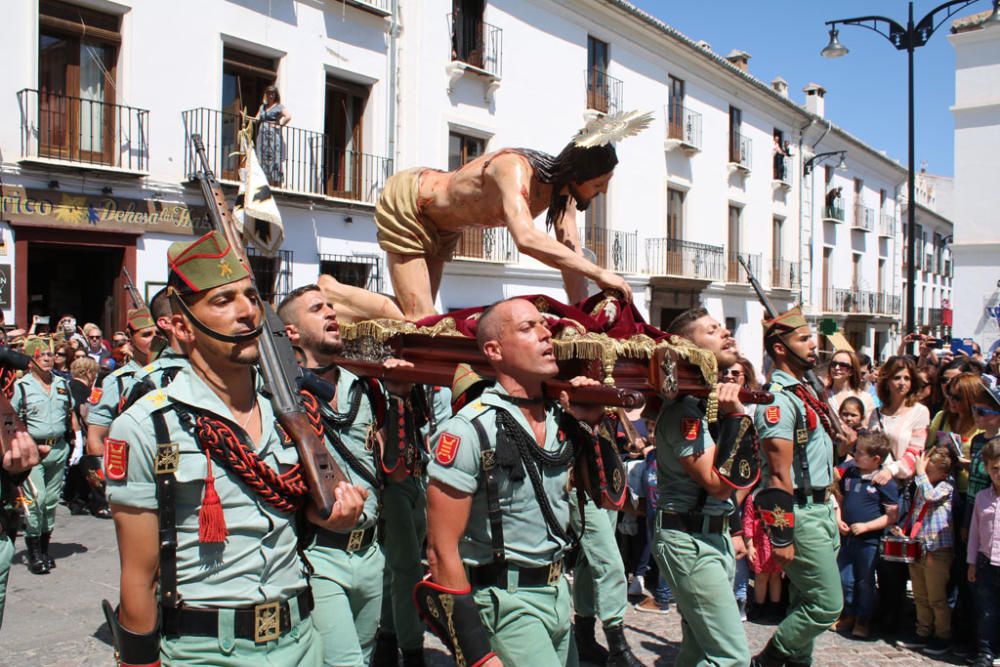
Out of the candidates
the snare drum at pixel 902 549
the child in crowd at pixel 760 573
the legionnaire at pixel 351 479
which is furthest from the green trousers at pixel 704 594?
the snare drum at pixel 902 549

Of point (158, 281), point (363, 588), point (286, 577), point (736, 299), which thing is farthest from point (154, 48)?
point (736, 299)

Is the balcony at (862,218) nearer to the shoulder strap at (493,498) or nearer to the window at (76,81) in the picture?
the window at (76,81)

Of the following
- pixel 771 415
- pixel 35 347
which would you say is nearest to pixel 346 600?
pixel 771 415

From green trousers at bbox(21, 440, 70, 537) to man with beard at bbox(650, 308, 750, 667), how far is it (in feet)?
16.1

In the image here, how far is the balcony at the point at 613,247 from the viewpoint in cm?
1914

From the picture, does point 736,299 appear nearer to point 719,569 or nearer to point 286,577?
point 719,569

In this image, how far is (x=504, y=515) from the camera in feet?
10.3

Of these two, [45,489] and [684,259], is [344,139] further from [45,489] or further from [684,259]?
[684,259]

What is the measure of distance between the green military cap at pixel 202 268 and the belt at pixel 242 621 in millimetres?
900

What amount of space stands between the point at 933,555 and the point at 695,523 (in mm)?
2643

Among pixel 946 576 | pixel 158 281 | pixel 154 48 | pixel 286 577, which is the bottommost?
pixel 946 576

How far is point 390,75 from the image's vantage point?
1452 centimetres

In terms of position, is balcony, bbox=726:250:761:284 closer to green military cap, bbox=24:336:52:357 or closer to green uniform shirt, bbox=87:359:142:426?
green military cap, bbox=24:336:52:357

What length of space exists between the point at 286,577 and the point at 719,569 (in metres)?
2.17
